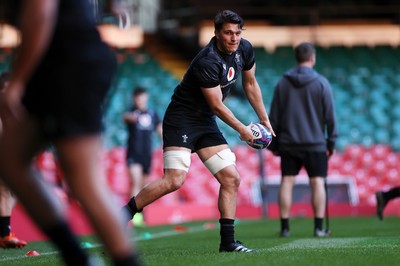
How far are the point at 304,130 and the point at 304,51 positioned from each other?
89cm

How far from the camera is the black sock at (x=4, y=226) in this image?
877cm

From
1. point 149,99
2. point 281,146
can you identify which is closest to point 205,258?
point 281,146

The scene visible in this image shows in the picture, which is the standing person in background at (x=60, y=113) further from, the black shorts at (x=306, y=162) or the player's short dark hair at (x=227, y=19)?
the black shorts at (x=306, y=162)

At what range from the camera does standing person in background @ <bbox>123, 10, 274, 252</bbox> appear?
688 cm

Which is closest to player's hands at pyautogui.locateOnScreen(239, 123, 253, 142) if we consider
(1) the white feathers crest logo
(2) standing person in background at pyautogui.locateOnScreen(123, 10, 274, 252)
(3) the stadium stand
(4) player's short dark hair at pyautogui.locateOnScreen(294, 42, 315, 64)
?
(2) standing person in background at pyautogui.locateOnScreen(123, 10, 274, 252)

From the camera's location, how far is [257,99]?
7383 millimetres

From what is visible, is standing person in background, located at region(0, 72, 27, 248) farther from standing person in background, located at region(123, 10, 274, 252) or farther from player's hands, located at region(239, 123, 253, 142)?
player's hands, located at region(239, 123, 253, 142)

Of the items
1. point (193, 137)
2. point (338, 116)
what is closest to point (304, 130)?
point (193, 137)

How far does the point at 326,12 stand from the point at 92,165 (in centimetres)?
2240

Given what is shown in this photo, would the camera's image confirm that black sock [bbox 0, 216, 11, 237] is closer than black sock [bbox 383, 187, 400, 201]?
Yes

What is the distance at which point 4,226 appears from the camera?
8781 mm

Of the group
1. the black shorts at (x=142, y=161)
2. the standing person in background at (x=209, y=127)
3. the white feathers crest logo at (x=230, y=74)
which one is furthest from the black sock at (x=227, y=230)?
the black shorts at (x=142, y=161)

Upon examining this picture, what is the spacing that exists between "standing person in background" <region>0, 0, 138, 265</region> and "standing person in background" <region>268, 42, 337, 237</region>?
20.1ft

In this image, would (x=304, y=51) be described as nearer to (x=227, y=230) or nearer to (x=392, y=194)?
(x=392, y=194)
